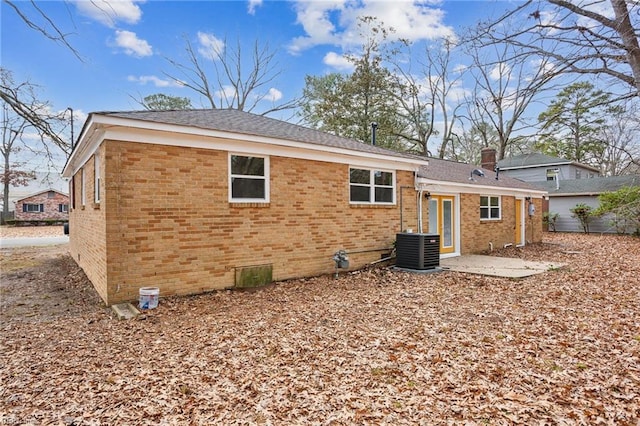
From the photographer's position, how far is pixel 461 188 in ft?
42.3

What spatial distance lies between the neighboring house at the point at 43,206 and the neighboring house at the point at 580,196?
48029 millimetres

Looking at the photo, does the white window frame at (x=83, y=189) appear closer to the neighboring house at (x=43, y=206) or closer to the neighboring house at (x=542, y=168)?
the neighboring house at (x=542, y=168)

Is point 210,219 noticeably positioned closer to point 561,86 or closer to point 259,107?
point 561,86

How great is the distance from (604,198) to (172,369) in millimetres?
24812

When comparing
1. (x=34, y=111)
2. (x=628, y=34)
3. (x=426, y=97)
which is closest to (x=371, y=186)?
(x=628, y=34)

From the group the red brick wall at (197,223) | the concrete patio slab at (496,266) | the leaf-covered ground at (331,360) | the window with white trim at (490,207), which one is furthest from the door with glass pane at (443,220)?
the leaf-covered ground at (331,360)

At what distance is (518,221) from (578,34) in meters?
12.4

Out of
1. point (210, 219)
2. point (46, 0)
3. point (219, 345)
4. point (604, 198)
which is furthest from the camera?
point (604, 198)

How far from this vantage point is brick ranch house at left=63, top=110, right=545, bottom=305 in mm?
6176

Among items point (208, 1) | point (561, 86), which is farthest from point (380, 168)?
point (208, 1)

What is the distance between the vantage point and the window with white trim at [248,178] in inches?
294

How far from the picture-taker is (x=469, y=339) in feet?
15.3

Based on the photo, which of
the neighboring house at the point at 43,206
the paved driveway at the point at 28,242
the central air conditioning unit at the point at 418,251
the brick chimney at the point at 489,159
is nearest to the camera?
the central air conditioning unit at the point at 418,251

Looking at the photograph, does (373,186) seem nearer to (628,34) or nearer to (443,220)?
(443,220)
